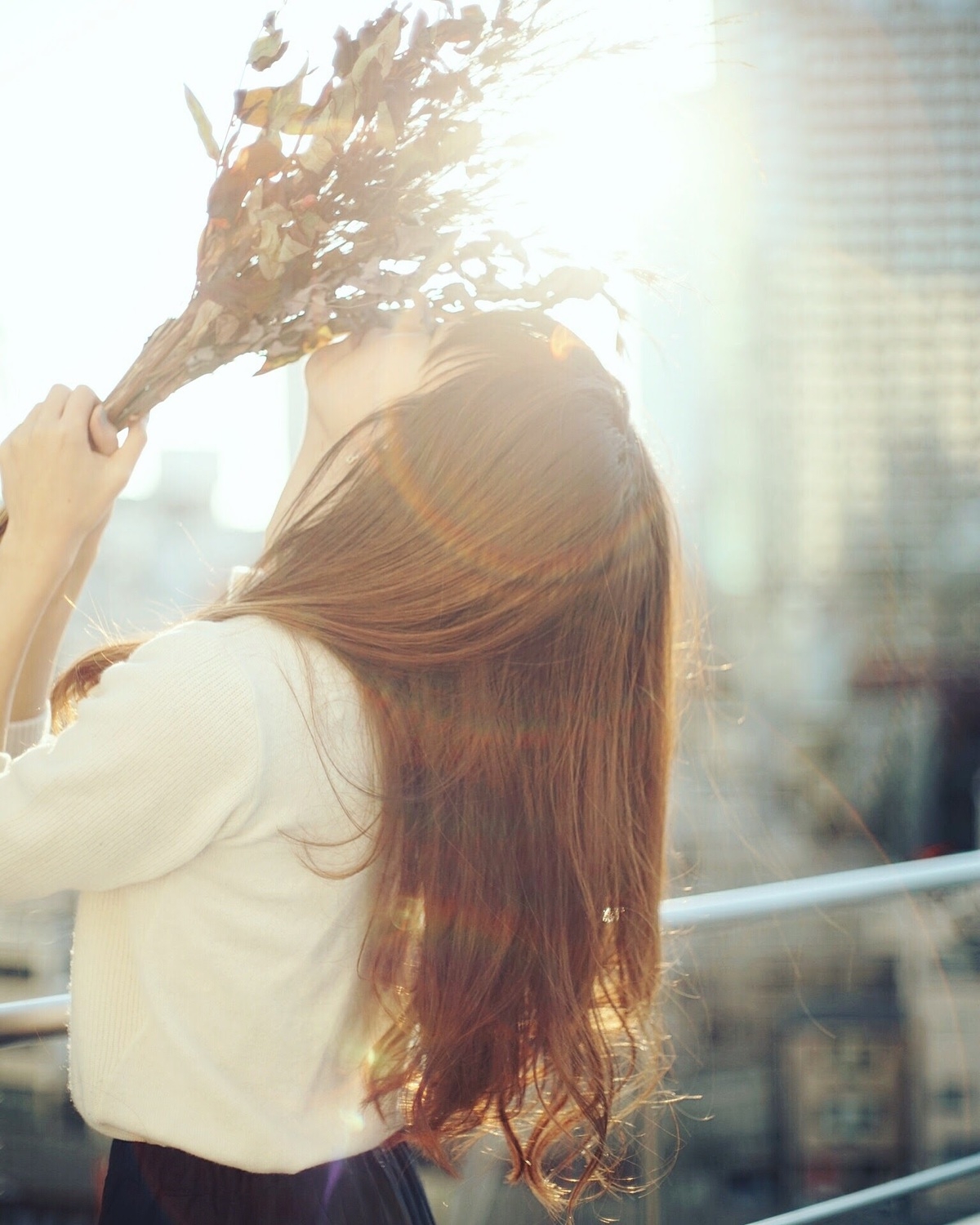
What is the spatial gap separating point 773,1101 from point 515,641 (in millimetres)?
1686

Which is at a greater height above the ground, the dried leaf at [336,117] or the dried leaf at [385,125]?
the dried leaf at [336,117]

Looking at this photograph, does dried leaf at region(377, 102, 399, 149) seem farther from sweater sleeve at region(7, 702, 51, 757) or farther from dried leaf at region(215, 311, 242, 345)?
sweater sleeve at region(7, 702, 51, 757)

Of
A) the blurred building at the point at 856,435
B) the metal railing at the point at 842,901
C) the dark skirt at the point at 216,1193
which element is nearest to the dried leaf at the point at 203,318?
the dark skirt at the point at 216,1193

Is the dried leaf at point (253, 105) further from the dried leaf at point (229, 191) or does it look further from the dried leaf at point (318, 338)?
the dried leaf at point (318, 338)

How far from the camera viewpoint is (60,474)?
1.25m

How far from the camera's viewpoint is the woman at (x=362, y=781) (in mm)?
1057

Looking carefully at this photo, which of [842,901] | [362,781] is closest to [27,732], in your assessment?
[362,781]

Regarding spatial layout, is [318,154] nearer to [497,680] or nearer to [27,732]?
[497,680]

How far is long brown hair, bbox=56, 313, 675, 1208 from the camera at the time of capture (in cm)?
117

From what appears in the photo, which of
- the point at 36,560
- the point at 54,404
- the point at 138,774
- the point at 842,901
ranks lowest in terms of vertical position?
the point at 842,901

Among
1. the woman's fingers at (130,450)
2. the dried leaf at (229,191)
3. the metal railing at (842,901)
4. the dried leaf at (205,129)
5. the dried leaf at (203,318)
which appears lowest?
the metal railing at (842,901)

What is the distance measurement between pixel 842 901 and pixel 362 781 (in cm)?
145

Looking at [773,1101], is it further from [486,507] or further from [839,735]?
[839,735]

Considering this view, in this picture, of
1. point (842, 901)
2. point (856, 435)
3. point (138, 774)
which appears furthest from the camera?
→ point (856, 435)
